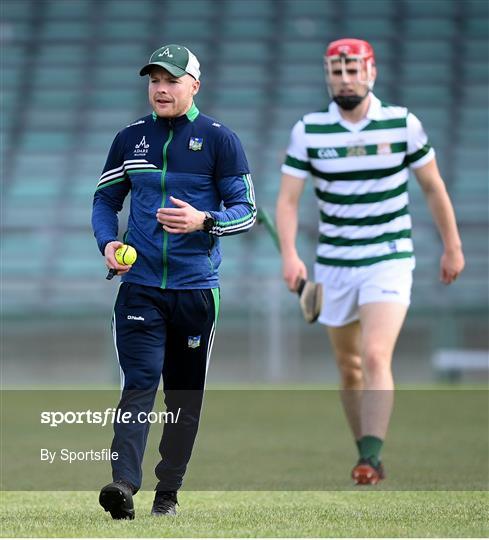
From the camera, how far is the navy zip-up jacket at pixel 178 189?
4.79 m

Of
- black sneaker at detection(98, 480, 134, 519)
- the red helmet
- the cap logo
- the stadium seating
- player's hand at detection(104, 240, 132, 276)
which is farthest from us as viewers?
the stadium seating

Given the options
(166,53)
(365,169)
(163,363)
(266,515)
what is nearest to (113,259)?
(163,363)

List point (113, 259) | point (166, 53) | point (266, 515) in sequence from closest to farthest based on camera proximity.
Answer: point (113, 259), point (166, 53), point (266, 515)

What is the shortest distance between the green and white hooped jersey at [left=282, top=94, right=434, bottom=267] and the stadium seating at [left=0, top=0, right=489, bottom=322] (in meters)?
11.3

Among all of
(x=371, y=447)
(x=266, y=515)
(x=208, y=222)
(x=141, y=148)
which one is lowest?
(x=371, y=447)

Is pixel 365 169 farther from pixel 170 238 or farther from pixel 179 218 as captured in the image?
pixel 179 218

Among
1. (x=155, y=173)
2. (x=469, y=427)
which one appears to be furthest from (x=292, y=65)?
(x=155, y=173)

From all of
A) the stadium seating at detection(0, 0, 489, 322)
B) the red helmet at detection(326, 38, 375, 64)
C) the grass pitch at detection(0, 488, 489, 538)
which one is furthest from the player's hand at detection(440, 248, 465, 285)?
the stadium seating at detection(0, 0, 489, 322)

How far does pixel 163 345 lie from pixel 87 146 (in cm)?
1648

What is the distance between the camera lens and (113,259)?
4668mm

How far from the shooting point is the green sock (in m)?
6.35

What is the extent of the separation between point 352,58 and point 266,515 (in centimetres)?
259

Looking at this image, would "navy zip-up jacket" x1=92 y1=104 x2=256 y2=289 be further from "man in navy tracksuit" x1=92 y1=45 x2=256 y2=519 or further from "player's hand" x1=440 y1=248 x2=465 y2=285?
"player's hand" x1=440 y1=248 x2=465 y2=285

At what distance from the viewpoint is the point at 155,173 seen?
480 centimetres
